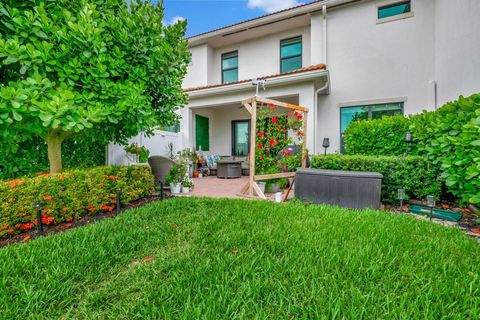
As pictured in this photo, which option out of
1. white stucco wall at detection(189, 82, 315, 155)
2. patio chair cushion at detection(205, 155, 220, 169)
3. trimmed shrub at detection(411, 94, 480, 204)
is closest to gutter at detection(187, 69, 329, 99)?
white stucco wall at detection(189, 82, 315, 155)

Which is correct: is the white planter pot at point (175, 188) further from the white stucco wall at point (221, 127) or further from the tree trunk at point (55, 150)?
the white stucco wall at point (221, 127)

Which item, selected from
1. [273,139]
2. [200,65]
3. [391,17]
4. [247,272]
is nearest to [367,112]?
[391,17]

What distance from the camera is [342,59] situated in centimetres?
806

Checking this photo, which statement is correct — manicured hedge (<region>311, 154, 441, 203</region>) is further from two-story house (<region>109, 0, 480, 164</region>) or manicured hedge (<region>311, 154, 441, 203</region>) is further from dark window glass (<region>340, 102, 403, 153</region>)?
dark window glass (<region>340, 102, 403, 153</region>)

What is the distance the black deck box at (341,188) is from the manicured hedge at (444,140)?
1.07 m

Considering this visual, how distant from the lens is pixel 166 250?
2.33 m

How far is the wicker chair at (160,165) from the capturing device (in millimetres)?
5852

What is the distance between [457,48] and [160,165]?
7.73 meters

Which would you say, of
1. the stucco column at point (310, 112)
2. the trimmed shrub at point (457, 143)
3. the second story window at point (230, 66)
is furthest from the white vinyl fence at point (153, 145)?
the trimmed shrub at point (457, 143)

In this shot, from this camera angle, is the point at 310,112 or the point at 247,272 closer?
the point at 247,272

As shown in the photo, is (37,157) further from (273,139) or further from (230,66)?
(230,66)

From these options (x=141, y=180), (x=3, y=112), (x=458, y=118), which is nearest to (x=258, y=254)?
(x=3, y=112)

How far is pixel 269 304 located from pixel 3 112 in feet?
10.4

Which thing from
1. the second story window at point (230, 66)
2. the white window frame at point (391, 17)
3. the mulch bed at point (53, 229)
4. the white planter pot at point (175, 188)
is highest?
the white window frame at point (391, 17)
